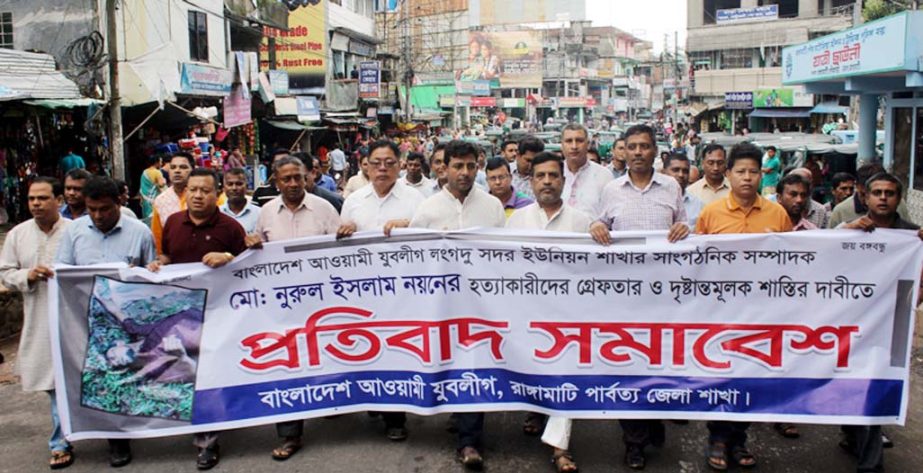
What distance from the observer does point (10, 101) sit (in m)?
12.7

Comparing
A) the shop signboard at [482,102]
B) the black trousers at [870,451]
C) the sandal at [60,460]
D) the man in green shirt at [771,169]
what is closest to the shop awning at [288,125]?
the man in green shirt at [771,169]

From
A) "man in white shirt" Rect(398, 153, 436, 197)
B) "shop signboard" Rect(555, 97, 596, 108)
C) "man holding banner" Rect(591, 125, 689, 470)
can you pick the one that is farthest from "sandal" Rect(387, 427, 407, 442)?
"shop signboard" Rect(555, 97, 596, 108)

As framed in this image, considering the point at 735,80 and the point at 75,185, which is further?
the point at 735,80

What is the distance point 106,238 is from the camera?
15.9 ft

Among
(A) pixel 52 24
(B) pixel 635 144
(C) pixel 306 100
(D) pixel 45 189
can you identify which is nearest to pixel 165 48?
(A) pixel 52 24

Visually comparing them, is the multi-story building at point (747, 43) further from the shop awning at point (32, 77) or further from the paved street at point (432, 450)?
the paved street at point (432, 450)

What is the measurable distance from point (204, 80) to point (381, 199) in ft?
47.6

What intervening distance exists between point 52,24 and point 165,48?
325 centimetres

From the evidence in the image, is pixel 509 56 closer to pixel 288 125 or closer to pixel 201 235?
pixel 288 125

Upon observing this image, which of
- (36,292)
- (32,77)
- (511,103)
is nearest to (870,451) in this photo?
(36,292)

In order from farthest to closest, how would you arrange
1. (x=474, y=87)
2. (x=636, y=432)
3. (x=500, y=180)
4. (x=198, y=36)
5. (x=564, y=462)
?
1. (x=474, y=87)
2. (x=198, y=36)
3. (x=500, y=180)
4. (x=636, y=432)
5. (x=564, y=462)

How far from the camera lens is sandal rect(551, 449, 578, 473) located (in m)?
4.41

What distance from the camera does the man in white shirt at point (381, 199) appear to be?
5.30m

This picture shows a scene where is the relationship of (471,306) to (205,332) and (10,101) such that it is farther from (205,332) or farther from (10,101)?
(10,101)
